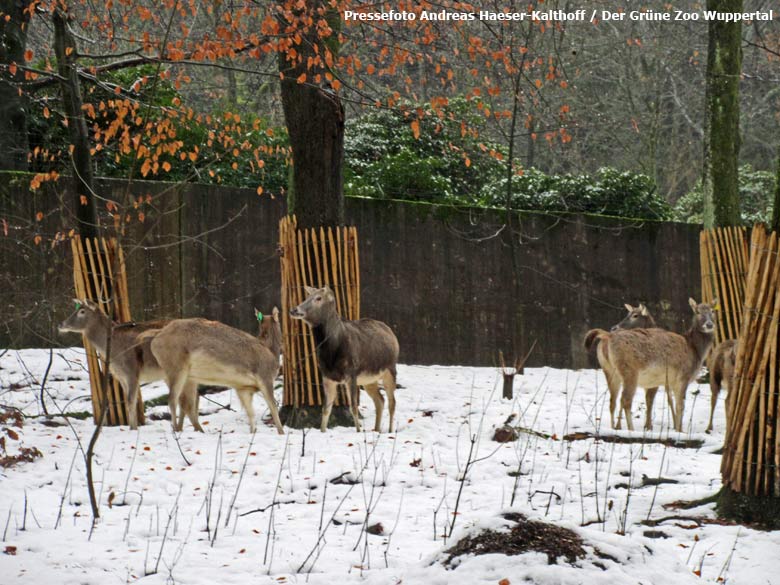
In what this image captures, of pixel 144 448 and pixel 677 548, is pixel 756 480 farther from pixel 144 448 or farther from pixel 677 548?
pixel 144 448

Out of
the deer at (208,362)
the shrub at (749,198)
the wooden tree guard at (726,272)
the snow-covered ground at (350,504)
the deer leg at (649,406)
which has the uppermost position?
the shrub at (749,198)

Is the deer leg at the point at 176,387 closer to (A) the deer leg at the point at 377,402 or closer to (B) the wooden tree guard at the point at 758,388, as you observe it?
(A) the deer leg at the point at 377,402

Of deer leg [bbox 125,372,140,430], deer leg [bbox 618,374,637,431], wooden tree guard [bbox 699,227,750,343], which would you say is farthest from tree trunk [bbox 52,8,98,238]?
wooden tree guard [bbox 699,227,750,343]

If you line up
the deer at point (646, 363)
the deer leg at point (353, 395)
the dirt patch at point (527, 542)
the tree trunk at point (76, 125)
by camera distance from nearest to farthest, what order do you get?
the dirt patch at point (527, 542)
the tree trunk at point (76, 125)
the deer leg at point (353, 395)
the deer at point (646, 363)

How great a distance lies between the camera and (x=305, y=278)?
10.6 metres

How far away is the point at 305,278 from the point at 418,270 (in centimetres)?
511

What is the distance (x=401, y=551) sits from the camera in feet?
19.1

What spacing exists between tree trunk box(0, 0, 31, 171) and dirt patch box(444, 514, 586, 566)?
1038cm

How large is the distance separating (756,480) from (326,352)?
16.3 feet

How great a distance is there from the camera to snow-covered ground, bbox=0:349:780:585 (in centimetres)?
509

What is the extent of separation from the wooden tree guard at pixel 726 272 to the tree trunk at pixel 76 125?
25.3 feet

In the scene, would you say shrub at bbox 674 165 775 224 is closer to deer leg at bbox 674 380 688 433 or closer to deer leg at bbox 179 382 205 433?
deer leg at bbox 674 380 688 433

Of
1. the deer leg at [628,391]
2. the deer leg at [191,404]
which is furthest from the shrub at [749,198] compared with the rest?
the deer leg at [191,404]

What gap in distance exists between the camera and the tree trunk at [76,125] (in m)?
9.83
